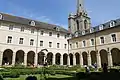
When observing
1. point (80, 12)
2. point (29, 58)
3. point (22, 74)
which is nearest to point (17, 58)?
point (29, 58)

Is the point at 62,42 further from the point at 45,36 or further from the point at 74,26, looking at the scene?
the point at 74,26

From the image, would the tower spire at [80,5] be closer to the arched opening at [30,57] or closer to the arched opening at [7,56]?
the arched opening at [30,57]

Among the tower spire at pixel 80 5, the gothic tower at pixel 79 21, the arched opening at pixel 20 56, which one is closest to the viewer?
the arched opening at pixel 20 56

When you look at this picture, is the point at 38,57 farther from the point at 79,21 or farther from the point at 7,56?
the point at 79,21

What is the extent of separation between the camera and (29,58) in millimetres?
35250

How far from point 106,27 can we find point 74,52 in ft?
35.8

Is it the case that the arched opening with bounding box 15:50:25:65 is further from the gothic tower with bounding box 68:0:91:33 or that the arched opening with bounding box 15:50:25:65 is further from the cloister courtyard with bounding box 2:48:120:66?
the gothic tower with bounding box 68:0:91:33

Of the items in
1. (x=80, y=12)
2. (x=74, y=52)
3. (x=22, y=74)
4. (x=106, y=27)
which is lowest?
(x=22, y=74)

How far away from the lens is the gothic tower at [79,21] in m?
50.3

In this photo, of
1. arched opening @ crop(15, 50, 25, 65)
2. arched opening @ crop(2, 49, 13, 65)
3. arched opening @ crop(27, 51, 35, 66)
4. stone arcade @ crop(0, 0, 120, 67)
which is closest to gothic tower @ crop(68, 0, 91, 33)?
stone arcade @ crop(0, 0, 120, 67)

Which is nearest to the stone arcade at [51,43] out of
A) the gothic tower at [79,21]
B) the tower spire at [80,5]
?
the gothic tower at [79,21]

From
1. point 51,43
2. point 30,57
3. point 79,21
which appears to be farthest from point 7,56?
point 79,21

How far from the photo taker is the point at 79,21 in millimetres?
50875

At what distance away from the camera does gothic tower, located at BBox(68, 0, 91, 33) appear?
50.3 metres
